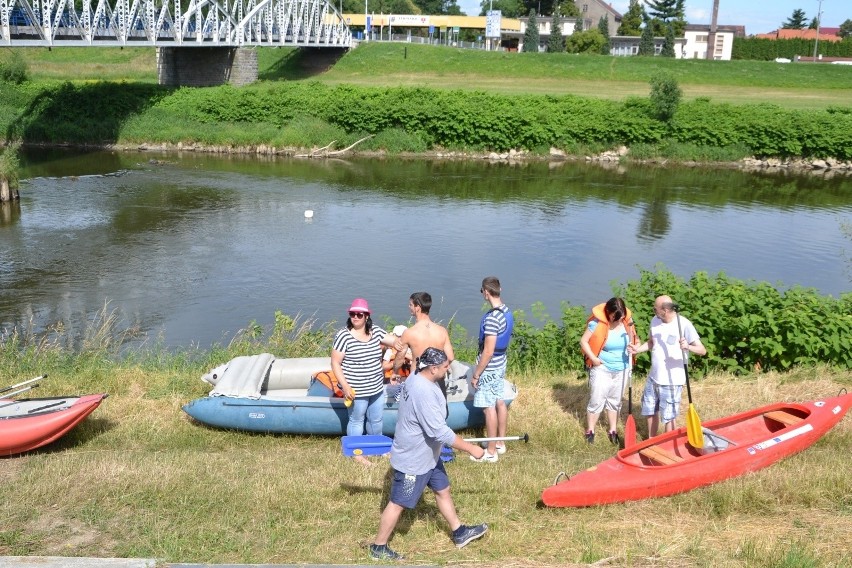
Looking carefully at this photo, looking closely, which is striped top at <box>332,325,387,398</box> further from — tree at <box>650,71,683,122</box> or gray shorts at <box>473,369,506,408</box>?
tree at <box>650,71,683,122</box>

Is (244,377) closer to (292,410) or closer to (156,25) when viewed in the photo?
(292,410)

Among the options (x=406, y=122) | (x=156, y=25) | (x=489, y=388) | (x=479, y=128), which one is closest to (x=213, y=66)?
(x=156, y=25)

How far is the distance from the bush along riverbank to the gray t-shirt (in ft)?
117

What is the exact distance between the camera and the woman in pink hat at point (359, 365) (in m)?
9.09

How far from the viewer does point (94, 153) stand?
135 feet

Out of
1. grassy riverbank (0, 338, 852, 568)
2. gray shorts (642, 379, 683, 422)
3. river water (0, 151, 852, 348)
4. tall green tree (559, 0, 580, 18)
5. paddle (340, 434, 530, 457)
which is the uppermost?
tall green tree (559, 0, 580, 18)

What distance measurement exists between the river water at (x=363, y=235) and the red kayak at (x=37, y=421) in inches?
247

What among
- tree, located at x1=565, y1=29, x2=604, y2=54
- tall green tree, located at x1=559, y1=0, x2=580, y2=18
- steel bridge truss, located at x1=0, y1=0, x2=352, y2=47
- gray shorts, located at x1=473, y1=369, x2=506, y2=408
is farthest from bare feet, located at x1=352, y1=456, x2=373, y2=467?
tall green tree, located at x1=559, y1=0, x2=580, y2=18

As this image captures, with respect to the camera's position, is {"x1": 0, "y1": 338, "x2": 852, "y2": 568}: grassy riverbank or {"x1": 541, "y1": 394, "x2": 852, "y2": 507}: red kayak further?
{"x1": 541, "y1": 394, "x2": 852, "y2": 507}: red kayak

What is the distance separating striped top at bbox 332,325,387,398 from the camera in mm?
9164

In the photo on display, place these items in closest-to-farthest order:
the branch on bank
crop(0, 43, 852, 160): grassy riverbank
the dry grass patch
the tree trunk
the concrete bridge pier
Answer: the dry grass patch
the tree trunk
the branch on bank
crop(0, 43, 852, 160): grassy riverbank
the concrete bridge pier

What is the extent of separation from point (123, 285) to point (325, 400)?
11453mm

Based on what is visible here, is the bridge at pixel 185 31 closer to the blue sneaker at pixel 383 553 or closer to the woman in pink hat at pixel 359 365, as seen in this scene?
the woman in pink hat at pixel 359 365

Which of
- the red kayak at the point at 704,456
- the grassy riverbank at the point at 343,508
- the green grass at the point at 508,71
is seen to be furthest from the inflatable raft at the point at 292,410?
the green grass at the point at 508,71
